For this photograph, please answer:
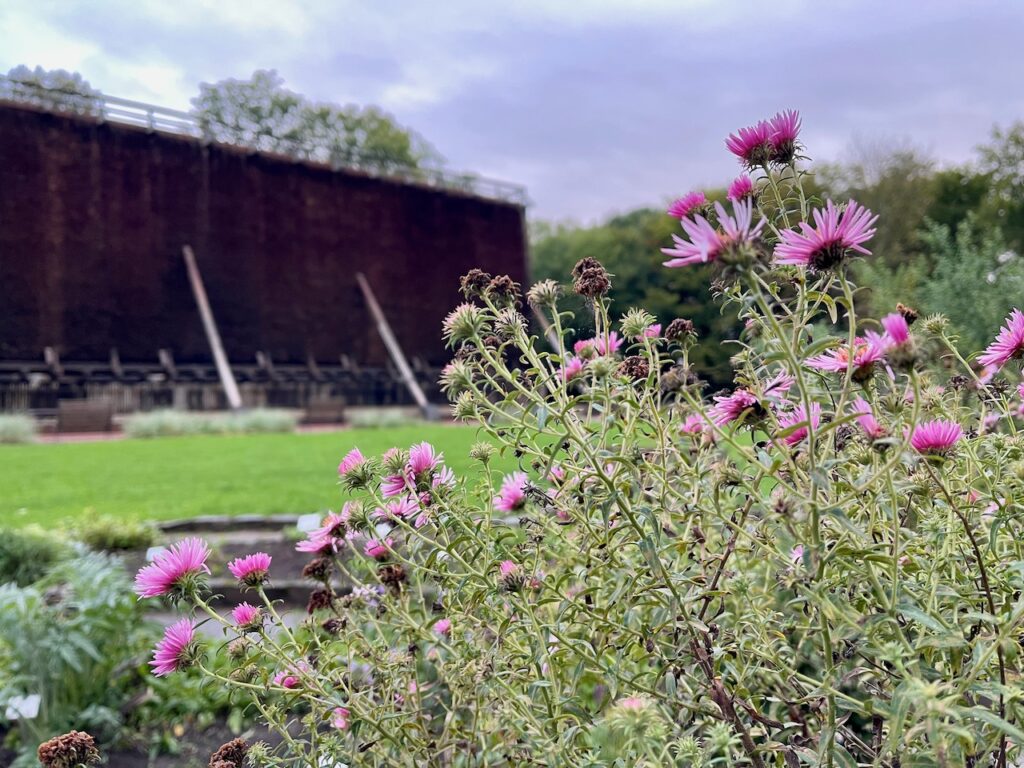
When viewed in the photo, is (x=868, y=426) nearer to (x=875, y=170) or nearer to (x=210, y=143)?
(x=875, y=170)

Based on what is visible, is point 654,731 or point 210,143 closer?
point 654,731

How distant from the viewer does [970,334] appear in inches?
110

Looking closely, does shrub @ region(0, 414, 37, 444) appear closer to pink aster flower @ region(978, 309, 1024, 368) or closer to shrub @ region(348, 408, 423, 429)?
shrub @ region(348, 408, 423, 429)

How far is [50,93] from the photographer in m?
15.0

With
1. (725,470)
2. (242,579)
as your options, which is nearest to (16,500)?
(242,579)

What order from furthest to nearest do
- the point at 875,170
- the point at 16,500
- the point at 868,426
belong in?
the point at 875,170 < the point at 16,500 < the point at 868,426

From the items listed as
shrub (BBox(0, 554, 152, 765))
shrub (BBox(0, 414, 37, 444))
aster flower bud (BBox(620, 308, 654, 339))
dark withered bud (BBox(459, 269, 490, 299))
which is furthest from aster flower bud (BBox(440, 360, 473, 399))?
shrub (BBox(0, 414, 37, 444))

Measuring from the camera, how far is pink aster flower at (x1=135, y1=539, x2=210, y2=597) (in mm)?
891

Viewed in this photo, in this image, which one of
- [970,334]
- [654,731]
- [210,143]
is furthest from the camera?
[210,143]

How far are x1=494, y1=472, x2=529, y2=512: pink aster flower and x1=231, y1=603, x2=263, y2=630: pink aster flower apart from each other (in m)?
0.36

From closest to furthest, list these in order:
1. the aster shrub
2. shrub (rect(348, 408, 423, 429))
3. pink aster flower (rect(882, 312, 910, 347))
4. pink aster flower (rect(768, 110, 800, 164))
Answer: pink aster flower (rect(882, 312, 910, 347))
the aster shrub
pink aster flower (rect(768, 110, 800, 164))
shrub (rect(348, 408, 423, 429))

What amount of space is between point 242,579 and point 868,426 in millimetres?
808

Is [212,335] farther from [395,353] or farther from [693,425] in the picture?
[693,425]

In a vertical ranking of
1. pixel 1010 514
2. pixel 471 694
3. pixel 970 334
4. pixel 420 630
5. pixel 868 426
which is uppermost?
pixel 970 334
